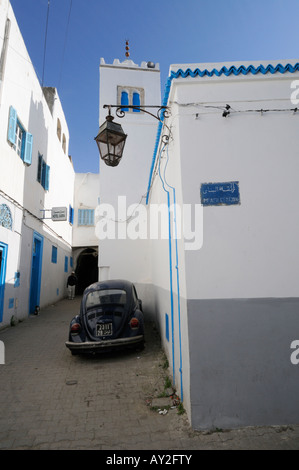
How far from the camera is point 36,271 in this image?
11156mm

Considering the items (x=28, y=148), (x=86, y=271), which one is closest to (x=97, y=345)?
(x=28, y=148)

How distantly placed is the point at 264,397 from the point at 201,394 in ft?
2.46

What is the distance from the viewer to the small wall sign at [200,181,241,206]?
3.46 m

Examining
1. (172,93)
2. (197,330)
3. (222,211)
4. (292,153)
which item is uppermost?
(172,93)

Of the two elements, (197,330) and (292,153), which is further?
(292,153)

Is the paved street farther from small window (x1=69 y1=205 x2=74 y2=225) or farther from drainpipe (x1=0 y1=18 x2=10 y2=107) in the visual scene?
small window (x1=69 y1=205 x2=74 y2=225)

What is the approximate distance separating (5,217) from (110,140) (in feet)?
16.7

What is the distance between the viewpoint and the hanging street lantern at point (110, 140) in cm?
417

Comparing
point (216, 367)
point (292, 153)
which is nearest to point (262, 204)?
point (292, 153)

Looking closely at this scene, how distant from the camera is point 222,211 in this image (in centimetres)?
345

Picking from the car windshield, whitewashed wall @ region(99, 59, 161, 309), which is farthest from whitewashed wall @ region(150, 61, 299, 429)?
whitewashed wall @ region(99, 59, 161, 309)

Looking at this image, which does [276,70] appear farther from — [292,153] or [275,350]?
[275,350]

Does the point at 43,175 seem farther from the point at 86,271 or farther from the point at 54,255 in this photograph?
the point at 86,271

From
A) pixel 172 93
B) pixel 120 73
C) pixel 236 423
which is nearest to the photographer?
pixel 236 423
